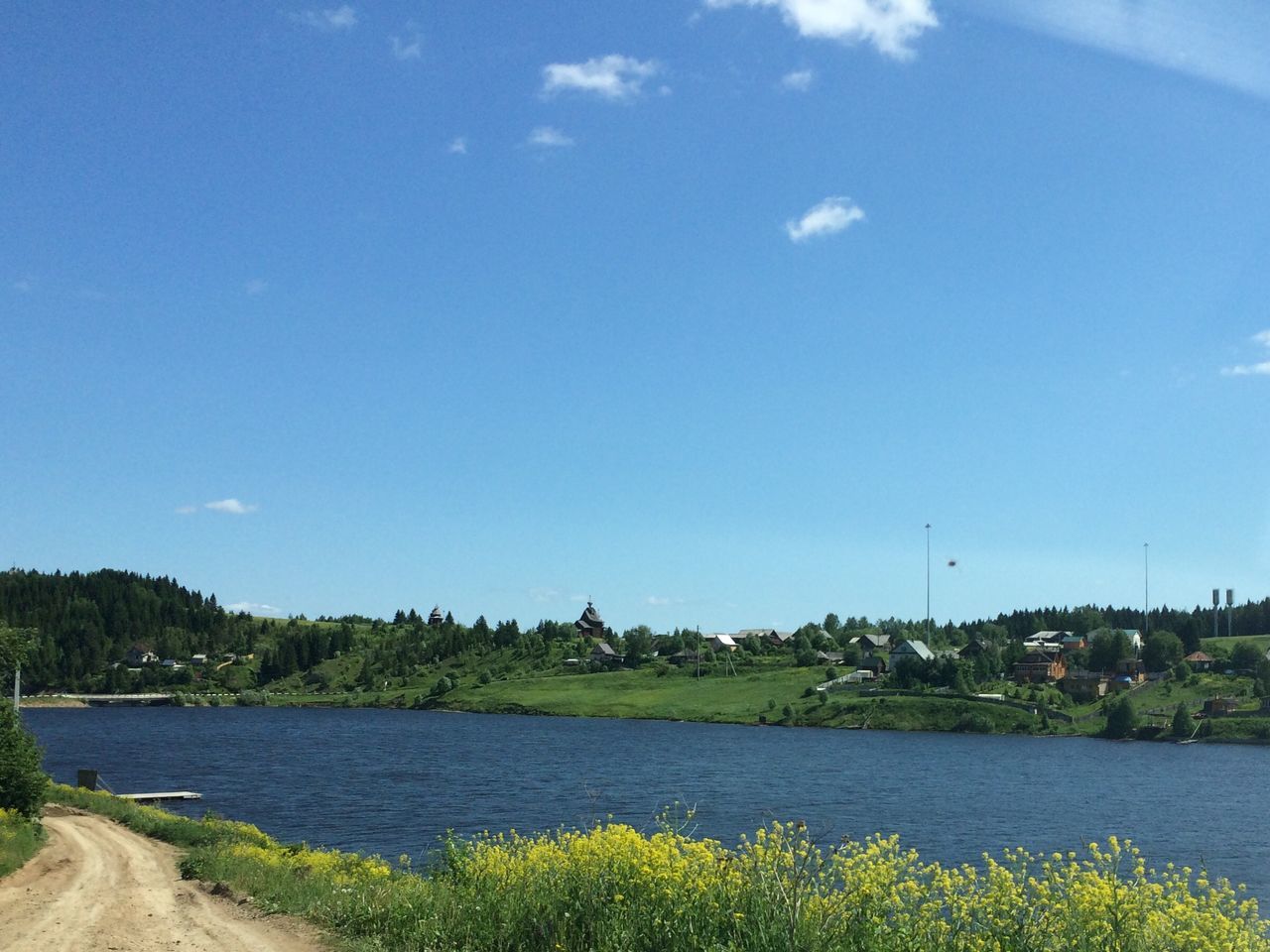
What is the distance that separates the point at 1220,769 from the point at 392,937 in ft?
389

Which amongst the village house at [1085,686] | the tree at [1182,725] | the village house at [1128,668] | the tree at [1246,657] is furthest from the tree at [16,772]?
the tree at [1246,657]

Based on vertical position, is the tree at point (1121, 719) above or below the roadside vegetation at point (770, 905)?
below

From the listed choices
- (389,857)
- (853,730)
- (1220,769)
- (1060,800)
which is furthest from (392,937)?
(853,730)

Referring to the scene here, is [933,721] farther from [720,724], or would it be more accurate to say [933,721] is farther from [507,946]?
[507,946]

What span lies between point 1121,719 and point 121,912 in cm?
15814

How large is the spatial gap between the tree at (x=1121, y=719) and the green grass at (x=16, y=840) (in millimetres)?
151449

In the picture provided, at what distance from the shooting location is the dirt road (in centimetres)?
2161

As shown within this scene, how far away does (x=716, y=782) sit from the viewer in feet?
304

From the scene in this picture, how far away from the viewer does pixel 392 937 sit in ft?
65.5

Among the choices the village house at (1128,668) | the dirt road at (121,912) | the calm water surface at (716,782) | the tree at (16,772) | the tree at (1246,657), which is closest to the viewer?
the dirt road at (121,912)

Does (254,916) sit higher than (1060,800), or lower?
higher

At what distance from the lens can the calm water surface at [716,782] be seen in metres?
66.1

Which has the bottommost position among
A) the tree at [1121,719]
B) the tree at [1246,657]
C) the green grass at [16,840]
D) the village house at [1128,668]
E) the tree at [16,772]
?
the tree at [1121,719]

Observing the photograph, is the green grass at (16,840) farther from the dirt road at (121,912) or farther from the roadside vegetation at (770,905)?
the roadside vegetation at (770,905)
